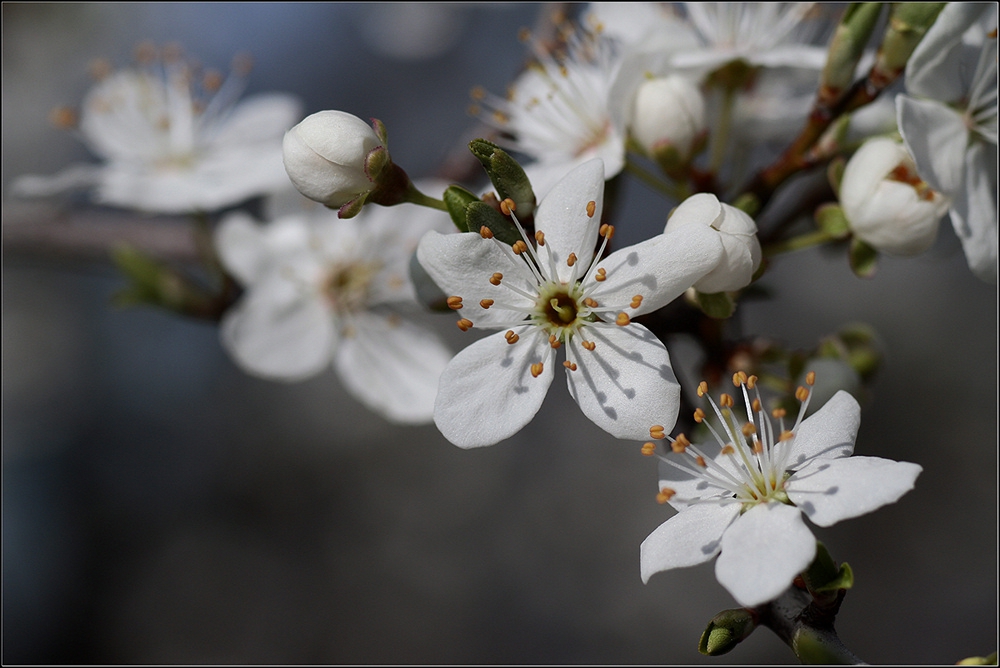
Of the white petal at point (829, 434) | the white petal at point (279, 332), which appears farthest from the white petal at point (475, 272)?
the white petal at point (279, 332)

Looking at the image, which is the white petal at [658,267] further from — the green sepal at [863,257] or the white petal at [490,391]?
the green sepal at [863,257]

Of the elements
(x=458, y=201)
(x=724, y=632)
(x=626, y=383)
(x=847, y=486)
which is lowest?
(x=724, y=632)

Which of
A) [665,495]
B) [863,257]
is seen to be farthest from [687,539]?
[863,257]

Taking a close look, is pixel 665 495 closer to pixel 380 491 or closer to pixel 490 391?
pixel 490 391

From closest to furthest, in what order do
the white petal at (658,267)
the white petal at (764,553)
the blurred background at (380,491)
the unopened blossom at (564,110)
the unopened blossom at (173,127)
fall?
1. the white petal at (764,553)
2. the white petal at (658,267)
3. the unopened blossom at (564,110)
4. the unopened blossom at (173,127)
5. the blurred background at (380,491)

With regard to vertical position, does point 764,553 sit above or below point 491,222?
below

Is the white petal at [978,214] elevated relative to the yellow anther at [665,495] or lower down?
elevated

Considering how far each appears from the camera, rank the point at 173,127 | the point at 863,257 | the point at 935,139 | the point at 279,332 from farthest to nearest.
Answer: the point at 173,127, the point at 279,332, the point at 863,257, the point at 935,139
